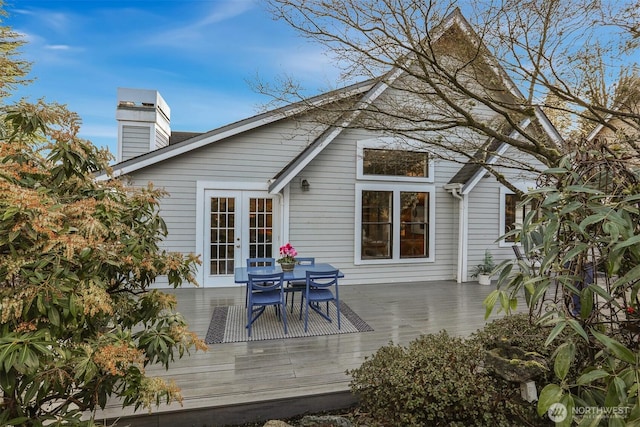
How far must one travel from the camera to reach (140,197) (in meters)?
1.95

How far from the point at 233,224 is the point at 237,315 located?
2.48 metres

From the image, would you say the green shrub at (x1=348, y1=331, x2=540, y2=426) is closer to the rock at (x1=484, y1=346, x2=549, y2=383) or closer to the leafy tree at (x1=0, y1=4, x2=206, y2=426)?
the rock at (x1=484, y1=346, x2=549, y2=383)

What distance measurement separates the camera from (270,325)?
4699 millimetres

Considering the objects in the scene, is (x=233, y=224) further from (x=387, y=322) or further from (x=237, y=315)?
(x=387, y=322)

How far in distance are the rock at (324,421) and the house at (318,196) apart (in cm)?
472

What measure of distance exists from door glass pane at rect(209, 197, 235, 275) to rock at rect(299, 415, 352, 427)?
5.04m

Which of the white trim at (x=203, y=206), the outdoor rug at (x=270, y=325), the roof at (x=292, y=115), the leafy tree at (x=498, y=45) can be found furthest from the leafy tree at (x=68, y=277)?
the white trim at (x=203, y=206)

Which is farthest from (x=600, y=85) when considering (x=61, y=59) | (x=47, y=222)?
(x=61, y=59)

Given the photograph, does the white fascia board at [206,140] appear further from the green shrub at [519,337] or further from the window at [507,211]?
the window at [507,211]

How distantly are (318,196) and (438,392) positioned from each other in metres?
Answer: 5.48

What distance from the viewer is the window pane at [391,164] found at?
24.0 ft

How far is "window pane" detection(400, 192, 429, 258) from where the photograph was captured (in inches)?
309

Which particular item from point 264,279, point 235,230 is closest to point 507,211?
point 235,230

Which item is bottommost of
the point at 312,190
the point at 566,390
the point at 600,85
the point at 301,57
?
the point at 566,390
